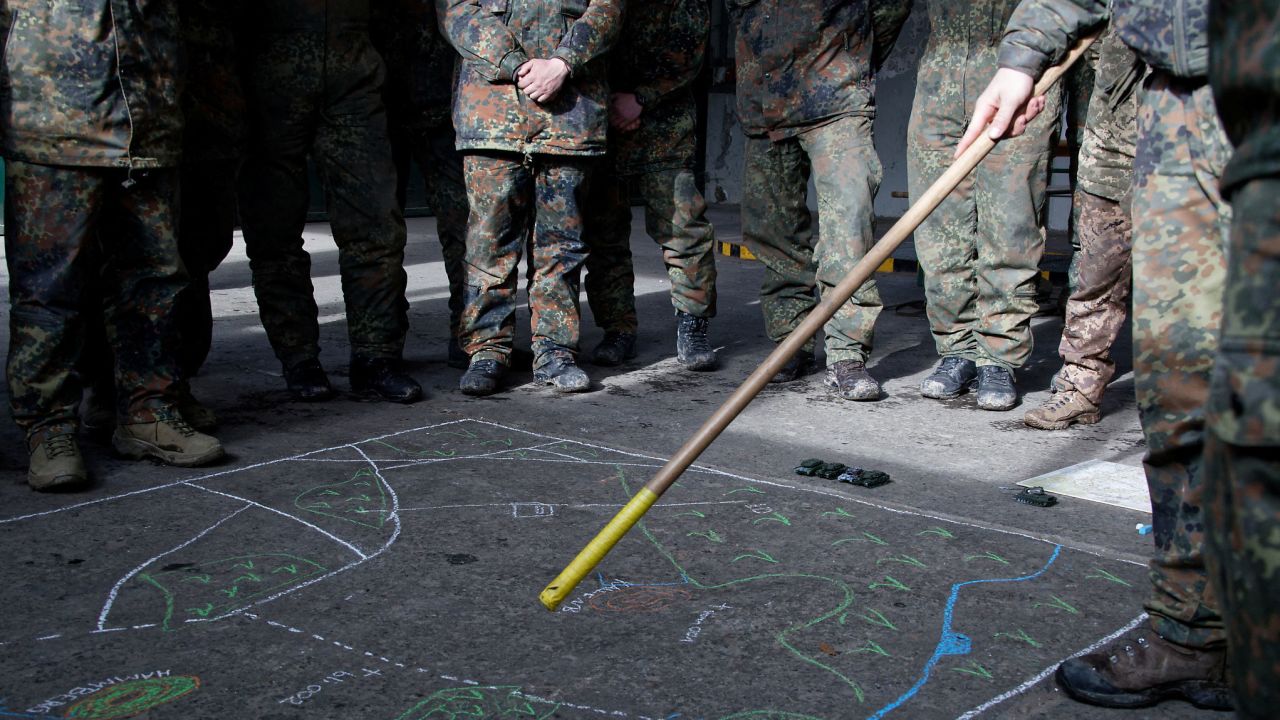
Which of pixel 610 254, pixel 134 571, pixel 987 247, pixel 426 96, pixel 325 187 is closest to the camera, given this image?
pixel 134 571

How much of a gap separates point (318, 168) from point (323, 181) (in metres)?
0.07

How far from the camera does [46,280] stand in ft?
10.9

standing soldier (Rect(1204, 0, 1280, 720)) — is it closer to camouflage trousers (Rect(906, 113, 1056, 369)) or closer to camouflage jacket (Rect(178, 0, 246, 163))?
camouflage trousers (Rect(906, 113, 1056, 369))

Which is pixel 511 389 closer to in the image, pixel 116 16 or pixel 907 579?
pixel 116 16

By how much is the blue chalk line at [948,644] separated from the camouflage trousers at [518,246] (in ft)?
7.90

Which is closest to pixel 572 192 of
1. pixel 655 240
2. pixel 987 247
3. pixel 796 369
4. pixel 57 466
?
pixel 655 240

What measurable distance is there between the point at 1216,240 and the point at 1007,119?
47cm

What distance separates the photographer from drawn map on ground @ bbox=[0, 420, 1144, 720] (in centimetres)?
211

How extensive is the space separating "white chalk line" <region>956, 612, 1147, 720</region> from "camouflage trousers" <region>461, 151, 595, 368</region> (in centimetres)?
272

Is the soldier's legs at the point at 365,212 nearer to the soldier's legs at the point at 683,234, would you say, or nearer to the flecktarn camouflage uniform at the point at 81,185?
the flecktarn camouflage uniform at the point at 81,185

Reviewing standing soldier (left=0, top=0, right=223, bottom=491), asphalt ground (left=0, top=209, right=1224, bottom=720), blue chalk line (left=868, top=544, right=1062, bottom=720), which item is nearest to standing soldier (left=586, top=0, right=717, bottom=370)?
asphalt ground (left=0, top=209, right=1224, bottom=720)

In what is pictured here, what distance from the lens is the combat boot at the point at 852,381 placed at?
14.8ft

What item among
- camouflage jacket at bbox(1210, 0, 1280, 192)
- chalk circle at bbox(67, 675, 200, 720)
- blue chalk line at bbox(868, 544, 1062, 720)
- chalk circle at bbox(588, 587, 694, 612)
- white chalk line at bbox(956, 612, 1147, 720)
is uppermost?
camouflage jacket at bbox(1210, 0, 1280, 192)

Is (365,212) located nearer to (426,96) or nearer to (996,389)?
(426,96)
